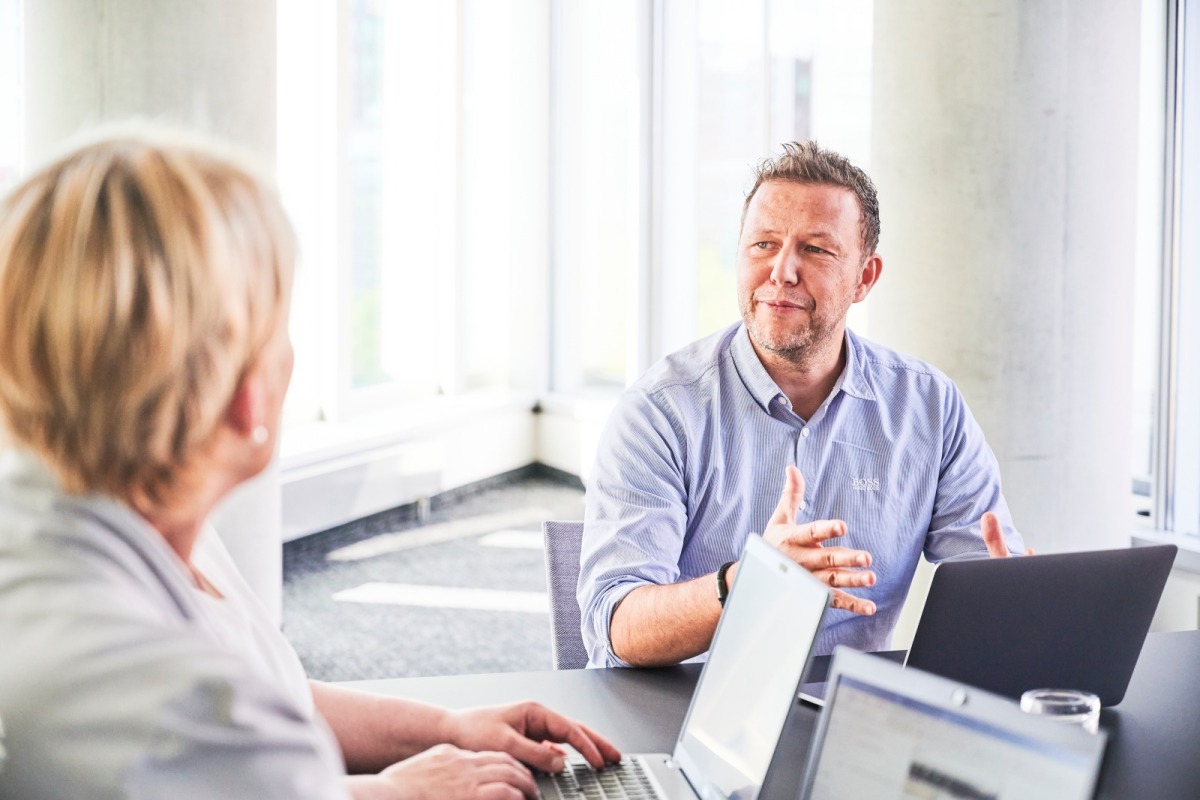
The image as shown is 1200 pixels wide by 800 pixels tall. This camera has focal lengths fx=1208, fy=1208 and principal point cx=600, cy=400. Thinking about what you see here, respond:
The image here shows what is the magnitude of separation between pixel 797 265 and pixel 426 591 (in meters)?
2.99

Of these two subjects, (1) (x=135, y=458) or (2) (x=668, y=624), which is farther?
(2) (x=668, y=624)

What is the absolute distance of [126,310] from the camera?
0.78 meters

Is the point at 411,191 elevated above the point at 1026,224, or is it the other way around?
the point at 411,191

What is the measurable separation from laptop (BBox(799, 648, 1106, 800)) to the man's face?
1.20 meters

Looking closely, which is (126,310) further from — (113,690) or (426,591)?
(426,591)

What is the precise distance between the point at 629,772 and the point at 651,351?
5008mm

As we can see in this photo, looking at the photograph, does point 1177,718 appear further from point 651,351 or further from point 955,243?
point 651,351

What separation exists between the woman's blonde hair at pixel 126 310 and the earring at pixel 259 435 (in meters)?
0.03

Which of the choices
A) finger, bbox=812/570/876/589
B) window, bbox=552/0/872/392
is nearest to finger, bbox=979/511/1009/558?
finger, bbox=812/570/876/589

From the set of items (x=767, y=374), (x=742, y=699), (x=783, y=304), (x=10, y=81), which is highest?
(x=10, y=81)

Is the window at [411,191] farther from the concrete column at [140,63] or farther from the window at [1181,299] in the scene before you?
the window at [1181,299]

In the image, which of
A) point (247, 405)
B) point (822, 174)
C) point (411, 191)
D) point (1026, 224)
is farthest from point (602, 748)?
point (411, 191)

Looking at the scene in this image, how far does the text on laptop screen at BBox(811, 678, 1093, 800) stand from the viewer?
90 cm

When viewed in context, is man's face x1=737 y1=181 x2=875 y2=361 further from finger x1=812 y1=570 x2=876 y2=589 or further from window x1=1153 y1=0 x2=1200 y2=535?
window x1=1153 y1=0 x2=1200 y2=535
